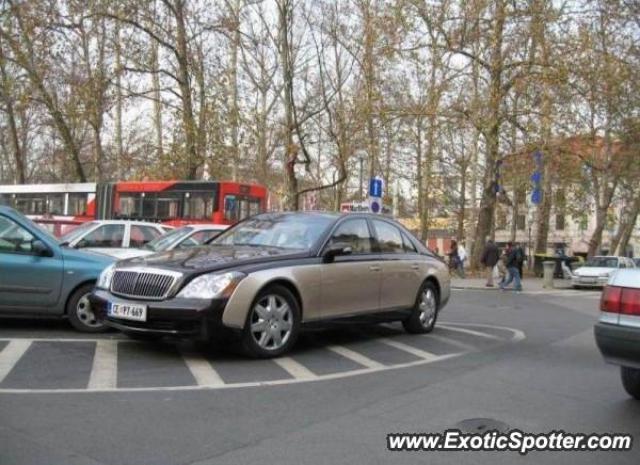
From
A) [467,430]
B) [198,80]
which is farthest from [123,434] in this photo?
[198,80]

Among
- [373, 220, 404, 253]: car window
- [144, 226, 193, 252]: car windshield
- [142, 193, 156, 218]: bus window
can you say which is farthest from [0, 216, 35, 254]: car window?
[142, 193, 156, 218]: bus window

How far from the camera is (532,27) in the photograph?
93.1ft

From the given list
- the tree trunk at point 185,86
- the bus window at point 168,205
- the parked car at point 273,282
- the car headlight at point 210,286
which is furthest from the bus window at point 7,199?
the car headlight at point 210,286

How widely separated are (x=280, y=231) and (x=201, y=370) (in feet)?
7.27

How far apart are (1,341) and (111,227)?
5.37 m

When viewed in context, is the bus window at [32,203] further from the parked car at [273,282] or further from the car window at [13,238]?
the parked car at [273,282]

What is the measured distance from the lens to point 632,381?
6133 millimetres

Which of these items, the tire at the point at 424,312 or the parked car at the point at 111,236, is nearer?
the tire at the point at 424,312

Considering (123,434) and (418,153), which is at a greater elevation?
(418,153)

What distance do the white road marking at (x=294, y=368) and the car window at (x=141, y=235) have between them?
667 centimetres

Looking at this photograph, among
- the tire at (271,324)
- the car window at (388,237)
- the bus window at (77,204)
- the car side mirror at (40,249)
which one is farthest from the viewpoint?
the bus window at (77,204)

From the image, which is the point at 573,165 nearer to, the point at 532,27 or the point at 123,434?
the point at 532,27

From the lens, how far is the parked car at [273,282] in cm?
704

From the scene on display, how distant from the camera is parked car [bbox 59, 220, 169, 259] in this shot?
1239 cm
